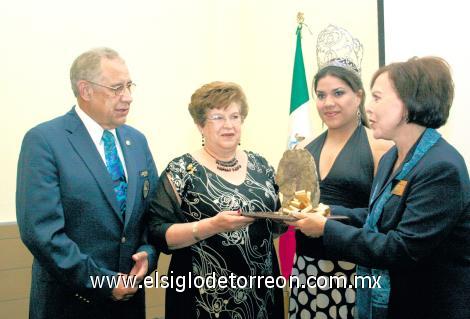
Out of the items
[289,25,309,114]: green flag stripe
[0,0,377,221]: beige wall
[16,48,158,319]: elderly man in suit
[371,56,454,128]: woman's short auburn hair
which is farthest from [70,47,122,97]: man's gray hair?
[289,25,309,114]: green flag stripe

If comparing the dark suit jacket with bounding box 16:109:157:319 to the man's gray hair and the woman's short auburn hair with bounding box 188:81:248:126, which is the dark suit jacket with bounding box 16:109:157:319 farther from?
the woman's short auburn hair with bounding box 188:81:248:126

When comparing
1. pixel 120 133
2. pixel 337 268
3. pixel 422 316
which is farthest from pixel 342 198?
pixel 120 133

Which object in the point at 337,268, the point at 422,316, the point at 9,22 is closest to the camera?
the point at 422,316

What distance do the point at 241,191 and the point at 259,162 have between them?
0.24 metres

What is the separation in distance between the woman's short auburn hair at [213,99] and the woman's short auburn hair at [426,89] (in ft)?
2.29

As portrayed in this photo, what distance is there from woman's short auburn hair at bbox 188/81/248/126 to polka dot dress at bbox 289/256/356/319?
760 mm

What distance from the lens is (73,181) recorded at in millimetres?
1858

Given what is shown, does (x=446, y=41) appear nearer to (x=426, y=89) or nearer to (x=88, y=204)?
(x=426, y=89)

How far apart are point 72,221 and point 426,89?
135cm

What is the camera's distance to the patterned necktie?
1977 millimetres

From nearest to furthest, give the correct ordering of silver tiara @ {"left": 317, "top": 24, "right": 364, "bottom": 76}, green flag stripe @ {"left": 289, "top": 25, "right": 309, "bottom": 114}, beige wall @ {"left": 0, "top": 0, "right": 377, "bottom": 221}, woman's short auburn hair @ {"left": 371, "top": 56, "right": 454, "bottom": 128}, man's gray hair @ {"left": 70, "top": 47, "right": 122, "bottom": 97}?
woman's short auburn hair @ {"left": 371, "top": 56, "right": 454, "bottom": 128}, man's gray hair @ {"left": 70, "top": 47, "right": 122, "bottom": 97}, silver tiara @ {"left": 317, "top": 24, "right": 364, "bottom": 76}, beige wall @ {"left": 0, "top": 0, "right": 377, "bottom": 221}, green flag stripe @ {"left": 289, "top": 25, "right": 309, "bottom": 114}

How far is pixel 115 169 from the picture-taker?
6.55ft

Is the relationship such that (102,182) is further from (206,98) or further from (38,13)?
(38,13)

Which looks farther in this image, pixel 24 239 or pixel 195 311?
pixel 195 311
